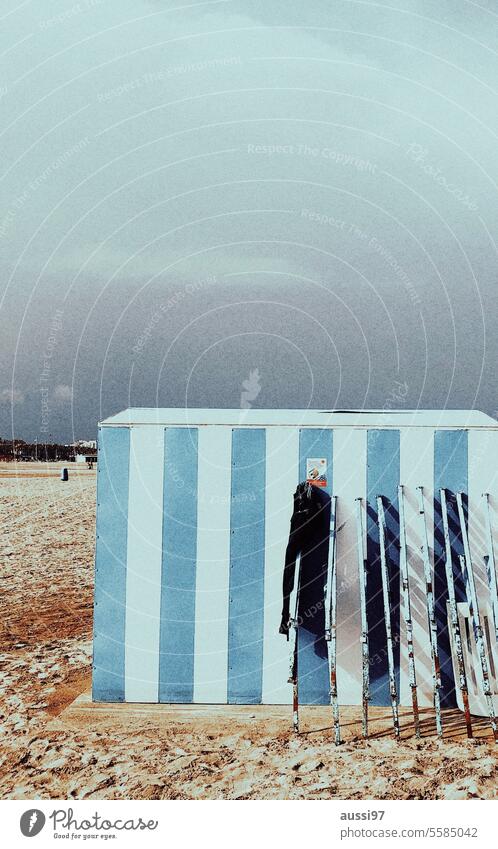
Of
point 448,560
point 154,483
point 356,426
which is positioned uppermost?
point 356,426

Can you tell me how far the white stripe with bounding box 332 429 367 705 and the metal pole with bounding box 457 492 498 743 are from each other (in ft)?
2.49

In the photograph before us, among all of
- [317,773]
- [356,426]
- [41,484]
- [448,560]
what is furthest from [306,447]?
[41,484]

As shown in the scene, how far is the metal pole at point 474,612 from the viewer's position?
5465 millimetres

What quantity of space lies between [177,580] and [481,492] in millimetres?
2349

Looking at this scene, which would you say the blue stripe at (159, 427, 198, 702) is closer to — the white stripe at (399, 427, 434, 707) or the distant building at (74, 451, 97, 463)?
the white stripe at (399, 427, 434, 707)

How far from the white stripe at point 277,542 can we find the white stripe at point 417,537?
825mm

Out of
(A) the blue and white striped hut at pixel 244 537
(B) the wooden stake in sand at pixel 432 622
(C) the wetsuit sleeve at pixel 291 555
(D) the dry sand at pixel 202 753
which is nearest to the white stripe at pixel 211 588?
(A) the blue and white striped hut at pixel 244 537

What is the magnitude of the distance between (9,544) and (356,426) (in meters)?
10.3

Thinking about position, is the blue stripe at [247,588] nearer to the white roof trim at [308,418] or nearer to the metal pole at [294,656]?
the white roof trim at [308,418]

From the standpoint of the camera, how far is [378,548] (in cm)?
621

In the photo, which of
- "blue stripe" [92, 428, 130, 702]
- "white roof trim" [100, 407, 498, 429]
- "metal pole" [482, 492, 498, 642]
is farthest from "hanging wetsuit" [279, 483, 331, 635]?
"blue stripe" [92, 428, 130, 702]

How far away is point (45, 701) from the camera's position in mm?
6355

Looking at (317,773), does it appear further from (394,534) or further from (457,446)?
(457,446)
